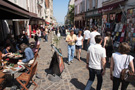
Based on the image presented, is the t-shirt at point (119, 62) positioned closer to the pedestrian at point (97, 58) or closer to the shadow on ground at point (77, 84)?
the pedestrian at point (97, 58)

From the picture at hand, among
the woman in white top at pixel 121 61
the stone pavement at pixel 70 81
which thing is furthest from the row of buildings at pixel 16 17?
the woman in white top at pixel 121 61

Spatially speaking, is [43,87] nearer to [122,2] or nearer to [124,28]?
[124,28]

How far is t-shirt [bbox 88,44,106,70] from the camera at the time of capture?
295 centimetres

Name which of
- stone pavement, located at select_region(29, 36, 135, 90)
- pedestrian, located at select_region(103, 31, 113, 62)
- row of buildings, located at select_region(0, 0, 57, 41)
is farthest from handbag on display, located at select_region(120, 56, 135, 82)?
row of buildings, located at select_region(0, 0, 57, 41)

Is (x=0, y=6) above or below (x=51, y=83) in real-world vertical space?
above

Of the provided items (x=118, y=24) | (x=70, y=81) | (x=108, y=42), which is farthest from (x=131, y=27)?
(x=70, y=81)

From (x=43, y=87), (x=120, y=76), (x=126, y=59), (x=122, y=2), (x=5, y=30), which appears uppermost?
(x=122, y=2)

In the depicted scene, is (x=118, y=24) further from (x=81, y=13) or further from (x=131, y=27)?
(x=81, y=13)

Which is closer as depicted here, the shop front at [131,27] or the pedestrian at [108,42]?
the pedestrian at [108,42]

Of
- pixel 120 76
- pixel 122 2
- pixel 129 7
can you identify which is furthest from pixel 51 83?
pixel 122 2

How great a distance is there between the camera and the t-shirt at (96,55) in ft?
9.67

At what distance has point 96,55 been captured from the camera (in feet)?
9.82

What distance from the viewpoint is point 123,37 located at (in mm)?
9500

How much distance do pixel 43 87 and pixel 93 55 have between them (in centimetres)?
205
